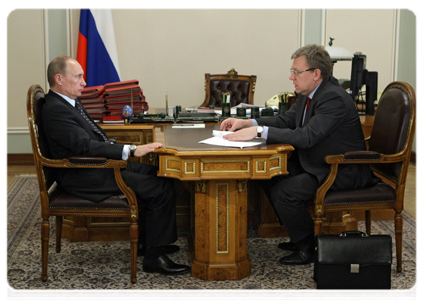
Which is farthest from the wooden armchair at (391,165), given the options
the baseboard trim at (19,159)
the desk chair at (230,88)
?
the baseboard trim at (19,159)

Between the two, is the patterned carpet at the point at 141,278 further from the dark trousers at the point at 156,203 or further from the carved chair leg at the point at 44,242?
the dark trousers at the point at 156,203

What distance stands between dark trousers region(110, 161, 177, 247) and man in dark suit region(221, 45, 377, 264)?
1.70ft

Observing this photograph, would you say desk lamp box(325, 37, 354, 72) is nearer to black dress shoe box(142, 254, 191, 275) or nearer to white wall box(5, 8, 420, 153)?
white wall box(5, 8, 420, 153)

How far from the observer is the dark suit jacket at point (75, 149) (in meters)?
2.78

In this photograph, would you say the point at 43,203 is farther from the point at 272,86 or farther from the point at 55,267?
the point at 272,86

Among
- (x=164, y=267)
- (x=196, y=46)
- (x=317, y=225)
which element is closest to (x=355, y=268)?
(x=317, y=225)

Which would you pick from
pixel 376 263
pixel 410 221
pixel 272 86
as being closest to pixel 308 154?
pixel 376 263

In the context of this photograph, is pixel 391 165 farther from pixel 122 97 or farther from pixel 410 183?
pixel 410 183

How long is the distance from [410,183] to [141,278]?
3453mm

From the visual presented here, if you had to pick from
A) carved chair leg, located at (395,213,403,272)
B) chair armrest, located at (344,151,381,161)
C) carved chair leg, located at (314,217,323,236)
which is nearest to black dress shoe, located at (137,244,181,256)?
carved chair leg, located at (314,217,323,236)

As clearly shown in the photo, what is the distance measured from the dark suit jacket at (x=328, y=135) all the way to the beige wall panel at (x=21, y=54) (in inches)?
153

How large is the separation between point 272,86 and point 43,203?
13.2 ft

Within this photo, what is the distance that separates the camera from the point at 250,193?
3.79m

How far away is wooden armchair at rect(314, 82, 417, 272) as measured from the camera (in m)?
2.85
